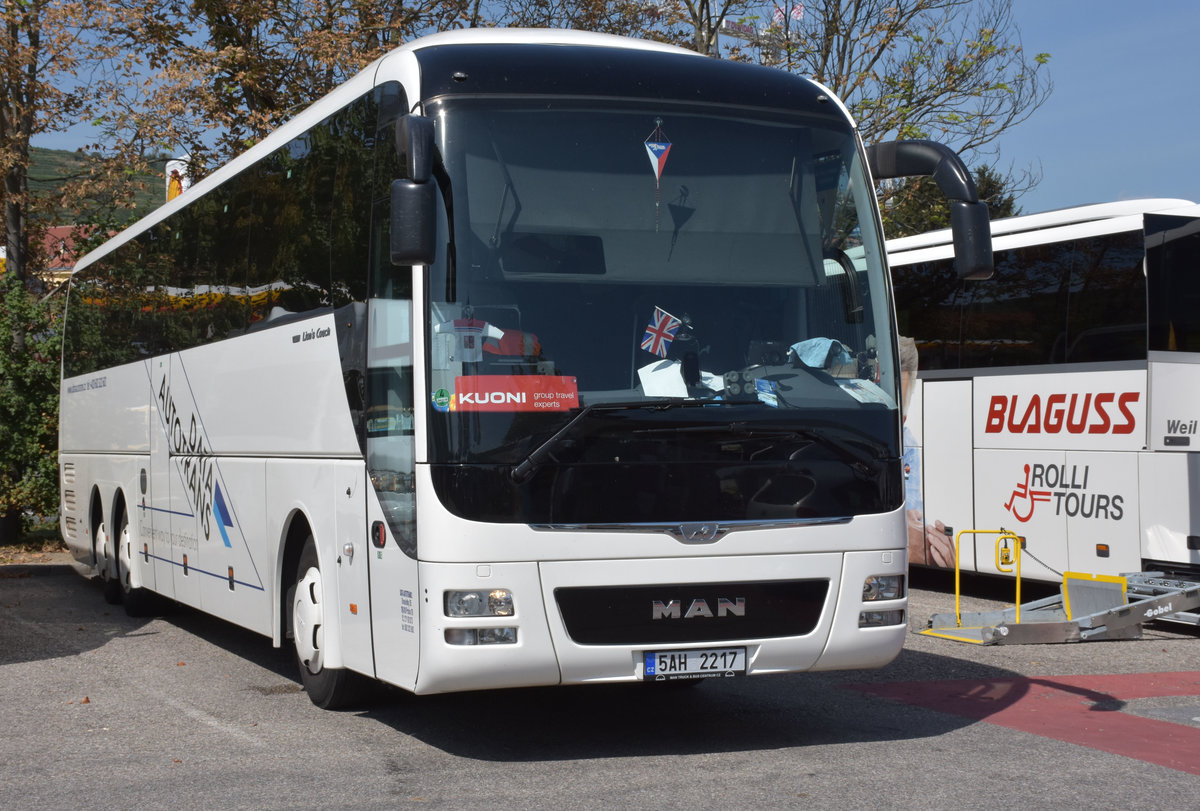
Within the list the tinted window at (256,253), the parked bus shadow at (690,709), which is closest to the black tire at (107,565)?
the tinted window at (256,253)

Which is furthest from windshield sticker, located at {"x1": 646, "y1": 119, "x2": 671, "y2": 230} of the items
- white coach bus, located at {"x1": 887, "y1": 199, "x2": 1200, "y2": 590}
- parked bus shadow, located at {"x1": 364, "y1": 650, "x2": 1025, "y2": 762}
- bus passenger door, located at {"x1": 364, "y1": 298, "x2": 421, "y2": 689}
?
white coach bus, located at {"x1": 887, "y1": 199, "x2": 1200, "y2": 590}

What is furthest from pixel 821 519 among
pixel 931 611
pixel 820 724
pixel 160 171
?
pixel 160 171

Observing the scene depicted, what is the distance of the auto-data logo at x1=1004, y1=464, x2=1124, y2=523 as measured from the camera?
1333 cm

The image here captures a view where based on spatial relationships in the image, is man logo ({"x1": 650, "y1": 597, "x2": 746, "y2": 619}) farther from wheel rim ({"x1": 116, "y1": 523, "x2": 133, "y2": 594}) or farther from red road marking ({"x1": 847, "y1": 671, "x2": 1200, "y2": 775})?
wheel rim ({"x1": 116, "y1": 523, "x2": 133, "y2": 594})

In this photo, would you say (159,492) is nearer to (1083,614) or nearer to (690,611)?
(690,611)

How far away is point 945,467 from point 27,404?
12494 mm

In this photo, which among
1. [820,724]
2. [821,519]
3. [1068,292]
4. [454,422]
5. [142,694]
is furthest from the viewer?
[1068,292]

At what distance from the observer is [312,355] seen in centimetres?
859

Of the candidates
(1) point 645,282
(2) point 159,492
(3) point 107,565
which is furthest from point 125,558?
(1) point 645,282

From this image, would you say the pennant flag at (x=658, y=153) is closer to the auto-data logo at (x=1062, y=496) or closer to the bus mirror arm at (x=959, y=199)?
the bus mirror arm at (x=959, y=199)

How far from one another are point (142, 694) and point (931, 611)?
7910 mm

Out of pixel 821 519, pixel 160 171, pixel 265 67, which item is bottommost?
pixel 821 519

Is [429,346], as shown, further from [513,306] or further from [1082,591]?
[1082,591]

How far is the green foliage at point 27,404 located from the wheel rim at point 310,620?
12.4 metres
